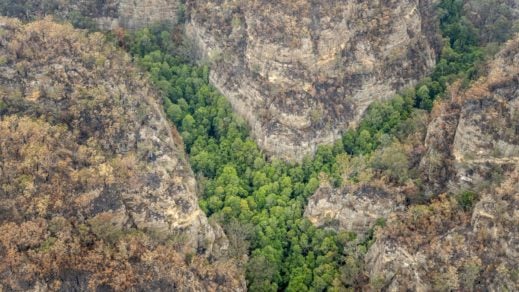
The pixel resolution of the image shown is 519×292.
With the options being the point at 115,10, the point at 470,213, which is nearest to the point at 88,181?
the point at 470,213

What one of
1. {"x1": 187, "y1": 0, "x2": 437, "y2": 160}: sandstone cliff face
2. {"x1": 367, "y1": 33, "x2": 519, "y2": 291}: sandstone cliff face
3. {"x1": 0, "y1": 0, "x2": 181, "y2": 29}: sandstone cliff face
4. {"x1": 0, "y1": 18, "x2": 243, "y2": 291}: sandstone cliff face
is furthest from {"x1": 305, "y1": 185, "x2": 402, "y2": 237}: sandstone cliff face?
{"x1": 0, "y1": 0, "x2": 181, "y2": 29}: sandstone cliff face

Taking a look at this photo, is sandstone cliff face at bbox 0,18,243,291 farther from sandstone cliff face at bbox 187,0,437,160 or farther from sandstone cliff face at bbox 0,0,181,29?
sandstone cliff face at bbox 0,0,181,29

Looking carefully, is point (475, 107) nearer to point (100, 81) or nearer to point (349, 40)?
point (349, 40)

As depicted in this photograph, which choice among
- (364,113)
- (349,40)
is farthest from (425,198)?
(349,40)

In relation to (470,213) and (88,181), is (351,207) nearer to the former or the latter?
(470,213)

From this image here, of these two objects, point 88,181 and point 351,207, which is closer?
point 88,181

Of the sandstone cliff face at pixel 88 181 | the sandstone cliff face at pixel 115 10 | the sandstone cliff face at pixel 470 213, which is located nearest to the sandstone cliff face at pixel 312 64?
the sandstone cliff face at pixel 115 10
